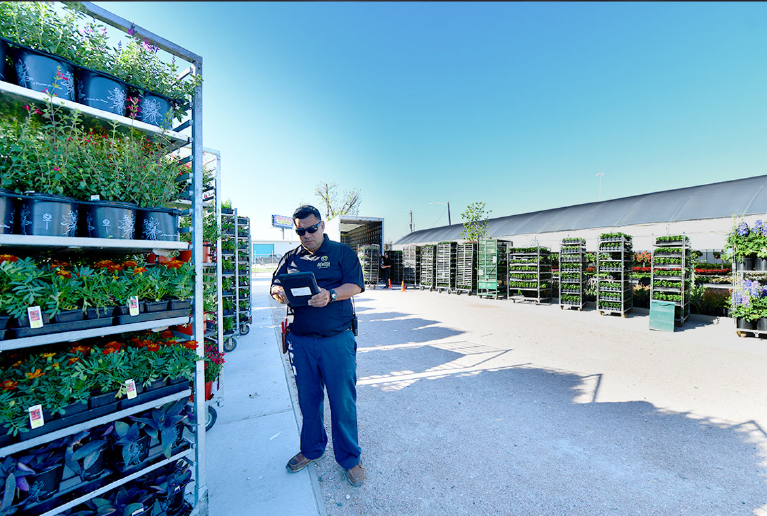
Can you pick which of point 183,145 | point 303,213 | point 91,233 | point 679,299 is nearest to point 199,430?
point 91,233

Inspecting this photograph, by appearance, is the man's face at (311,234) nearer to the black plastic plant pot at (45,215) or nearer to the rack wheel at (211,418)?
the black plastic plant pot at (45,215)

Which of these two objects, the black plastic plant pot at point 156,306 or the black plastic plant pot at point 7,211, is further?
the black plastic plant pot at point 156,306

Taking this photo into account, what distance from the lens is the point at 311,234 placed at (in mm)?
2611

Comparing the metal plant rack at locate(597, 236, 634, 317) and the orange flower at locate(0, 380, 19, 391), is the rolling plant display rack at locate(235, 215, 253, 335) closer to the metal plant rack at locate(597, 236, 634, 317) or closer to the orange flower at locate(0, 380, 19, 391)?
the orange flower at locate(0, 380, 19, 391)

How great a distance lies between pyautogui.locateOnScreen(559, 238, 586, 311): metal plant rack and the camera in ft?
37.9

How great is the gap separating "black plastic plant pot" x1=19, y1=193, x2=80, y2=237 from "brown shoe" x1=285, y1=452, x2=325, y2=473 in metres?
2.35

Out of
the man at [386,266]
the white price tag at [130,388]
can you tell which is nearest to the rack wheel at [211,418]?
the white price tag at [130,388]

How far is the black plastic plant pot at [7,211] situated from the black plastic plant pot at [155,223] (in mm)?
513

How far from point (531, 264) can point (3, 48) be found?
46.8 feet

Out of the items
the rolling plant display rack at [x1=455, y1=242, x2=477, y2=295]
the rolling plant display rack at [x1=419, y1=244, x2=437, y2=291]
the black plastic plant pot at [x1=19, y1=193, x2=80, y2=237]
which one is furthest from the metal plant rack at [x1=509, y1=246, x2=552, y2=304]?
the black plastic plant pot at [x1=19, y1=193, x2=80, y2=237]

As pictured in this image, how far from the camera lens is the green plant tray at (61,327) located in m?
1.56

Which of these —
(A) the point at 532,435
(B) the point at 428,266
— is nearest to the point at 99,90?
(A) the point at 532,435

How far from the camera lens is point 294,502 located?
7.80 feet

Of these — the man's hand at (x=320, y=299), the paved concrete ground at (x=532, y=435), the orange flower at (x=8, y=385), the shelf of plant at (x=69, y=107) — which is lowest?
the paved concrete ground at (x=532, y=435)
